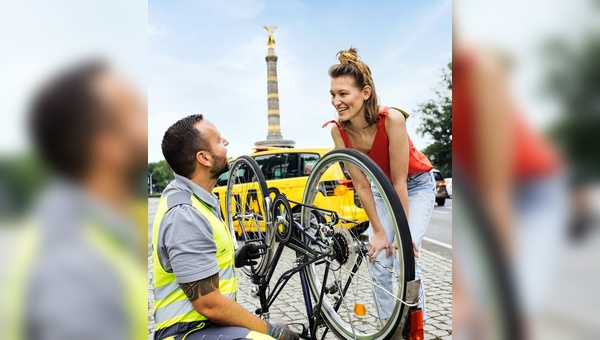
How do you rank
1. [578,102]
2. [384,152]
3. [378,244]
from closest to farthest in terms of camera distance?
[578,102], [378,244], [384,152]

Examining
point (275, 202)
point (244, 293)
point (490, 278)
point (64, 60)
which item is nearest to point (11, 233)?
point (64, 60)

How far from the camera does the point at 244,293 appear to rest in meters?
4.63

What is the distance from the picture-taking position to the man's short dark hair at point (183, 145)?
76.0 inches

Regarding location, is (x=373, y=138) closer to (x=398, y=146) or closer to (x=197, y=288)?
(x=398, y=146)

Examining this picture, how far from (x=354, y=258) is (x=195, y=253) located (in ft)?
2.88

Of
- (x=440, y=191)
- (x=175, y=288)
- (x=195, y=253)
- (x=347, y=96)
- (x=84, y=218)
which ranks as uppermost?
(x=347, y=96)

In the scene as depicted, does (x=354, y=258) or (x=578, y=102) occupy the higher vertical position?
(x=578, y=102)

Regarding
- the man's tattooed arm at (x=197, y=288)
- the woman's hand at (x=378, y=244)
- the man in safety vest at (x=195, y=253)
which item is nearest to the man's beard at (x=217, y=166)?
the man in safety vest at (x=195, y=253)

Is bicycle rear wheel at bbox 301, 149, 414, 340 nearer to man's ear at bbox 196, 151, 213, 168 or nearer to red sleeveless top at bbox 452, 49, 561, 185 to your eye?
man's ear at bbox 196, 151, 213, 168

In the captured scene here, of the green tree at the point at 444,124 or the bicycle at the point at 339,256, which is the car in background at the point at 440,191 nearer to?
the green tree at the point at 444,124

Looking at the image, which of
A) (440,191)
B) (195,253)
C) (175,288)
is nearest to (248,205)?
(175,288)

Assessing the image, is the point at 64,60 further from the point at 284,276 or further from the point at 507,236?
the point at 284,276

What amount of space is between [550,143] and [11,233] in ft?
2.11

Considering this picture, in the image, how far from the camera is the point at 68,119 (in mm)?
644
